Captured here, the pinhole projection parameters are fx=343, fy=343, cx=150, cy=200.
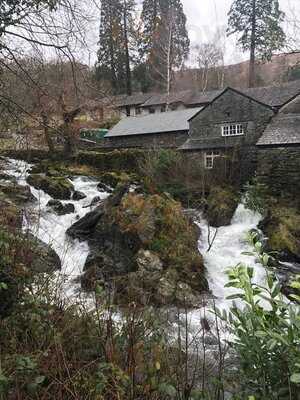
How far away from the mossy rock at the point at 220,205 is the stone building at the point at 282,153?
219 centimetres

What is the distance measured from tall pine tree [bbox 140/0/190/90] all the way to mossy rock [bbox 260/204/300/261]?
2407 cm

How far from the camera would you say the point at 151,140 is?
2703 cm

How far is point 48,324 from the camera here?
343 centimetres

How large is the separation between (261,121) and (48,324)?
19.0m

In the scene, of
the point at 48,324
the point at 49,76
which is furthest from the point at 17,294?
the point at 49,76

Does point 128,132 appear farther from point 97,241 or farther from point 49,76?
point 49,76

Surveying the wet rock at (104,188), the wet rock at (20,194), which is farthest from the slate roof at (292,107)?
the wet rock at (20,194)

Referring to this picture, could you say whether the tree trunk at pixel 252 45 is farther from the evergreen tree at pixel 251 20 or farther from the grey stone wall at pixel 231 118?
the grey stone wall at pixel 231 118

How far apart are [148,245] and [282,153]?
32.5ft

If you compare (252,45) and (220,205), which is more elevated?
(252,45)

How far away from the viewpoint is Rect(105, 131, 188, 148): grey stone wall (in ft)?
84.3

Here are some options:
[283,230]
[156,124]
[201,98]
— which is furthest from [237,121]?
[201,98]

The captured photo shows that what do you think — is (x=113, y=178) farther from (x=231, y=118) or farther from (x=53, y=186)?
(x=231, y=118)

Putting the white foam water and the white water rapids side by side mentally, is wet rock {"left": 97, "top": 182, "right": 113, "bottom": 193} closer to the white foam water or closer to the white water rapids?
the white foam water
